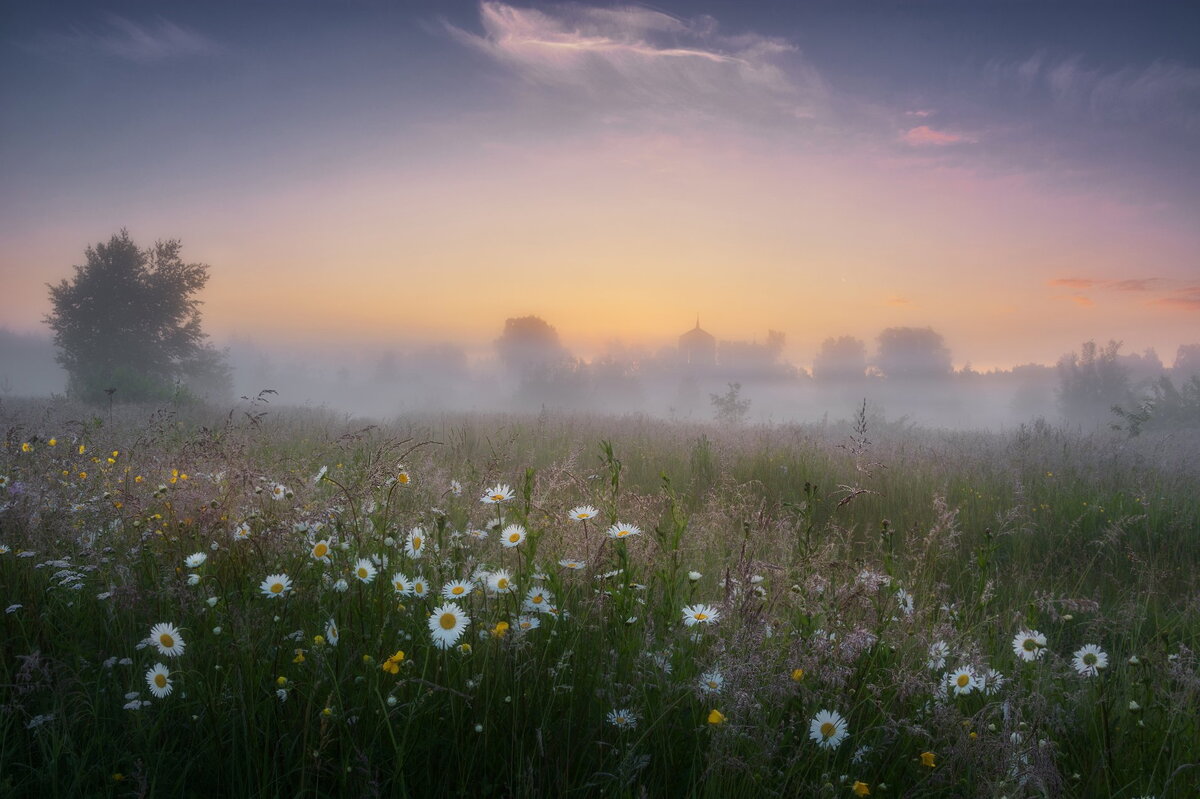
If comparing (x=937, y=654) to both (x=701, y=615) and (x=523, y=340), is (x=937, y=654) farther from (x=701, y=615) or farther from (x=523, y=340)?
(x=523, y=340)

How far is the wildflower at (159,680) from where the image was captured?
1865mm

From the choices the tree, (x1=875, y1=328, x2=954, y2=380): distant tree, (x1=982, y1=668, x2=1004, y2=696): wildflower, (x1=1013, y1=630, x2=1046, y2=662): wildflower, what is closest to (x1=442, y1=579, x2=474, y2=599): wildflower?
(x1=982, y1=668, x2=1004, y2=696): wildflower

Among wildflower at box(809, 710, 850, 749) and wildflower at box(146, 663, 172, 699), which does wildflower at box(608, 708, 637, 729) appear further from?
wildflower at box(146, 663, 172, 699)

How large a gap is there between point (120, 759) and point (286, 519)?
1.32 m

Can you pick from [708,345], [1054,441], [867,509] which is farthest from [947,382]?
[867,509]

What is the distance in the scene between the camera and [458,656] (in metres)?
2.25

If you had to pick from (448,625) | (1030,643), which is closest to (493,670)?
(448,625)

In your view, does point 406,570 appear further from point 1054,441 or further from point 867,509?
point 1054,441

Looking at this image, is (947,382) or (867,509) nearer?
(867,509)

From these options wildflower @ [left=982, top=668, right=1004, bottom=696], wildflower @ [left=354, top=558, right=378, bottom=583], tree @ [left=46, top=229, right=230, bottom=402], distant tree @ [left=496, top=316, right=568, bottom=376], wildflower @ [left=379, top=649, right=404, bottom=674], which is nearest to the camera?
wildflower @ [left=379, top=649, right=404, bottom=674]

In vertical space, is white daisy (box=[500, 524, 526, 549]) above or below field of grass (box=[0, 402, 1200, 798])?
above

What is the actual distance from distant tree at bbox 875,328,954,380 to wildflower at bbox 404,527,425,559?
4187 inches

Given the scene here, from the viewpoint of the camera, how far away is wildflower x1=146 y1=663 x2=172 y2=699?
1865mm

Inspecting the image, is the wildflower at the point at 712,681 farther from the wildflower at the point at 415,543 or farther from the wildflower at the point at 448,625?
the wildflower at the point at 415,543
